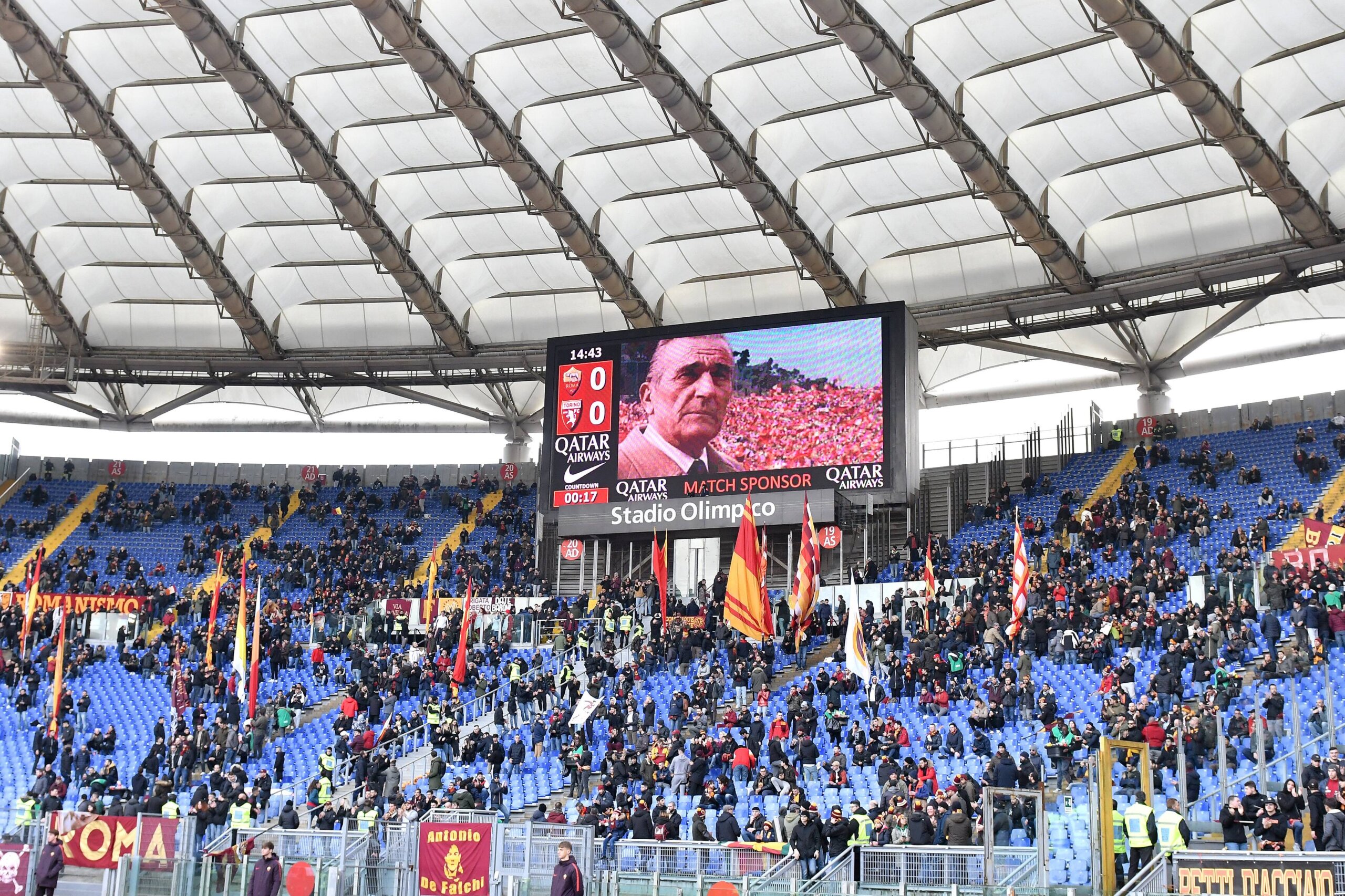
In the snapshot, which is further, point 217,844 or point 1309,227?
point 1309,227

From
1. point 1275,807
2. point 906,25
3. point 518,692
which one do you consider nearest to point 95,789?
point 518,692

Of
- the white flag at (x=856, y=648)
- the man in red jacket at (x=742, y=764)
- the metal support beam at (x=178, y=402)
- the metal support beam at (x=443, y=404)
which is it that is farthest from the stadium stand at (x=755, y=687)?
the metal support beam at (x=178, y=402)

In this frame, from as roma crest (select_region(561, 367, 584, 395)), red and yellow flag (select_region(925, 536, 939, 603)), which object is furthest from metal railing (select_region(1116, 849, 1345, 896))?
as roma crest (select_region(561, 367, 584, 395))

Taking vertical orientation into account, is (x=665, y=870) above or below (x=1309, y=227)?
below

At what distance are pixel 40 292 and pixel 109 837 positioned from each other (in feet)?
109

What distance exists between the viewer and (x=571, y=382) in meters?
43.7

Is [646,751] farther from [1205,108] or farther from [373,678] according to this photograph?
[1205,108]

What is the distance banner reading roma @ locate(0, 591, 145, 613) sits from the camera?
45094 millimetres

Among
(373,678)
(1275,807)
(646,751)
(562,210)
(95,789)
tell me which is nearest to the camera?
(1275,807)

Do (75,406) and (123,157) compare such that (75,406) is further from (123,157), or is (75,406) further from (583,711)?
(583,711)

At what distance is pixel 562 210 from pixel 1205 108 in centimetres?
1695

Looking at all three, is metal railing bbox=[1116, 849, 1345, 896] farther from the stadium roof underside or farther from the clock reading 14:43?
the clock reading 14:43

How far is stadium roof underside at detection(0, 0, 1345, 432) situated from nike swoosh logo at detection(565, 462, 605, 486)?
5.91 meters

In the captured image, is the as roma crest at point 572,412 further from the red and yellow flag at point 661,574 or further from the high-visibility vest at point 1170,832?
the high-visibility vest at point 1170,832
